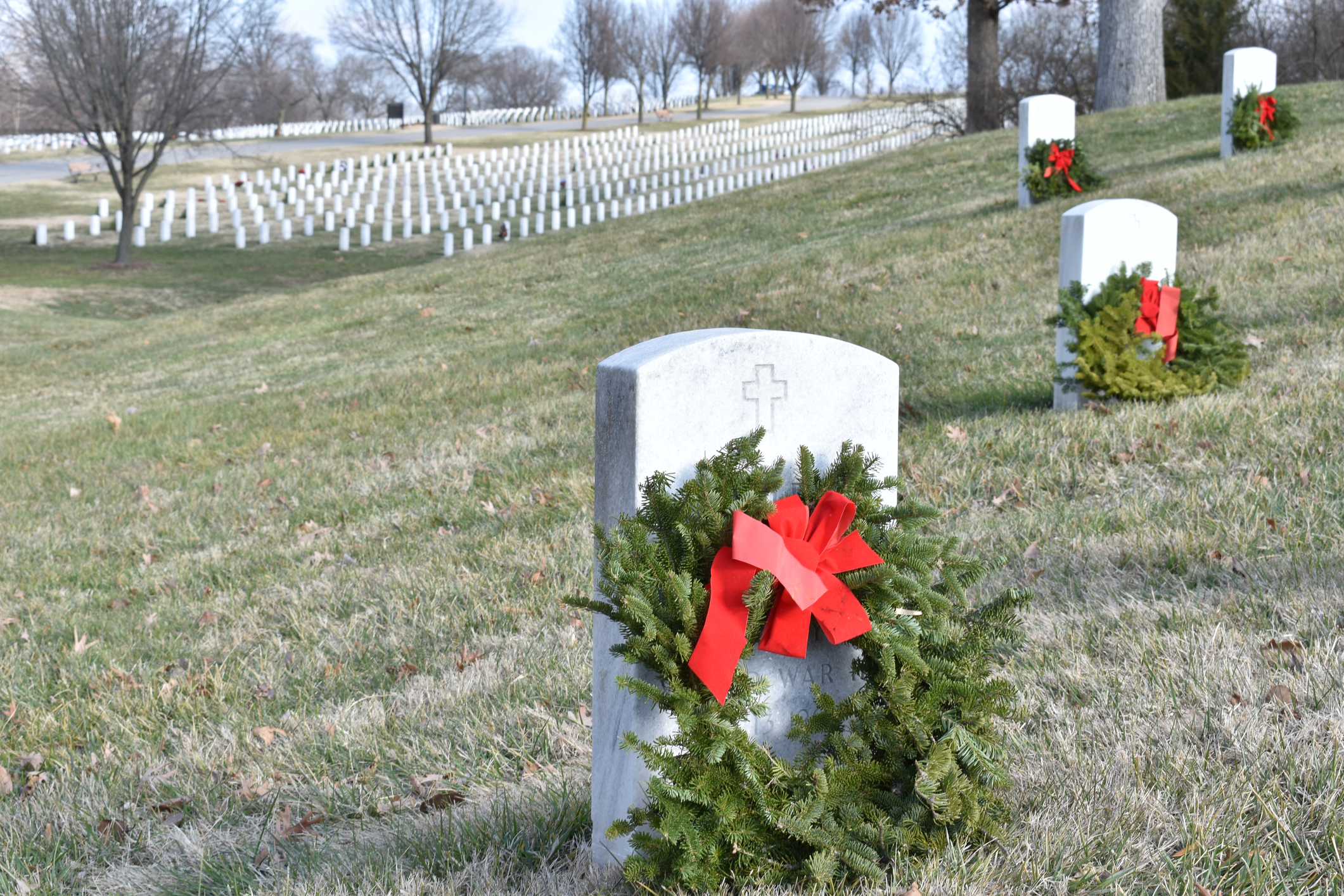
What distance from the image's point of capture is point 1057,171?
11914 millimetres

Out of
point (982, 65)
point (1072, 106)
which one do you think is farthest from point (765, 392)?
point (982, 65)

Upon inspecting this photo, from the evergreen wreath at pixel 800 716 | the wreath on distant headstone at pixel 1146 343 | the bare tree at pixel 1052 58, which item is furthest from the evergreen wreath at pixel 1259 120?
the bare tree at pixel 1052 58

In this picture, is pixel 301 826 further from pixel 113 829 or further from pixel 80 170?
pixel 80 170

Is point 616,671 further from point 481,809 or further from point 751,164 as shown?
point 751,164

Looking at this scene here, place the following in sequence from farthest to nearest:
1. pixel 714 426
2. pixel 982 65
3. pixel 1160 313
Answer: pixel 982 65 → pixel 1160 313 → pixel 714 426

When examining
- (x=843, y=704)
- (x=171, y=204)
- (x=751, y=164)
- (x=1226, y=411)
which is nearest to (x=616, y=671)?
(x=843, y=704)

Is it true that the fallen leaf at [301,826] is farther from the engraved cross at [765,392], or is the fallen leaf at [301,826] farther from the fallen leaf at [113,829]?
the engraved cross at [765,392]

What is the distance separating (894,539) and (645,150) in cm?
4115

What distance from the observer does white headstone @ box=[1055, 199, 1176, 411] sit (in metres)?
5.58

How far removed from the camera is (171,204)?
28.3 m

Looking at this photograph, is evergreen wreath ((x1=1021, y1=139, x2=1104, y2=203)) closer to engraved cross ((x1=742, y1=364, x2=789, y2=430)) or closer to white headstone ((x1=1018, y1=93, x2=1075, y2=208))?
white headstone ((x1=1018, y1=93, x2=1075, y2=208))

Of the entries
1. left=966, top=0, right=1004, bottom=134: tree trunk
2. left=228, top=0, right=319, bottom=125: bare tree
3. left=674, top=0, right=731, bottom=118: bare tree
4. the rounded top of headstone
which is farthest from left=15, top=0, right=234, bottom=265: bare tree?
left=674, top=0, right=731, bottom=118: bare tree

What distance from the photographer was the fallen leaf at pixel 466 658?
3.63 meters

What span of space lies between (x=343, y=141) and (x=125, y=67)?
112 ft
